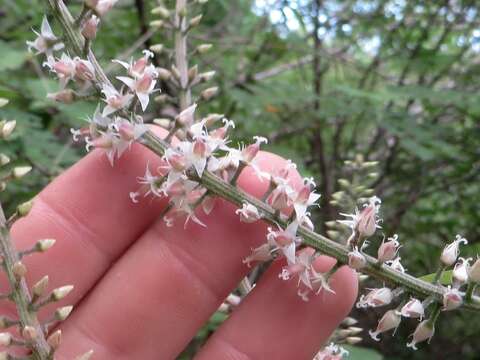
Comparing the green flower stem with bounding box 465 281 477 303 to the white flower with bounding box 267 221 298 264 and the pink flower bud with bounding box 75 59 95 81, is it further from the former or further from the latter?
the pink flower bud with bounding box 75 59 95 81

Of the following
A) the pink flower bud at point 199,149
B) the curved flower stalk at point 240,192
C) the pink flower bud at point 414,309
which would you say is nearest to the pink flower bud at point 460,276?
the curved flower stalk at point 240,192

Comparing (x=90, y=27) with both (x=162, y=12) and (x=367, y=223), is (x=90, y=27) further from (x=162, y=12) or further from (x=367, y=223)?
(x=367, y=223)

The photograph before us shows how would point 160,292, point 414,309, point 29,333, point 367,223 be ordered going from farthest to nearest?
point 160,292 → point 367,223 → point 414,309 → point 29,333

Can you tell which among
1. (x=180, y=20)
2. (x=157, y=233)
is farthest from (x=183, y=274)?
(x=180, y=20)

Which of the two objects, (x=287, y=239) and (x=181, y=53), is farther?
(x=181, y=53)

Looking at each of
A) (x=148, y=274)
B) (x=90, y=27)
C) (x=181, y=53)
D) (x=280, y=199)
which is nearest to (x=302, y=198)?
(x=280, y=199)

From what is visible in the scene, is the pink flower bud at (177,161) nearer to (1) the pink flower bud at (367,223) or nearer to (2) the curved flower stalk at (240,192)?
(2) the curved flower stalk at (240,192)
